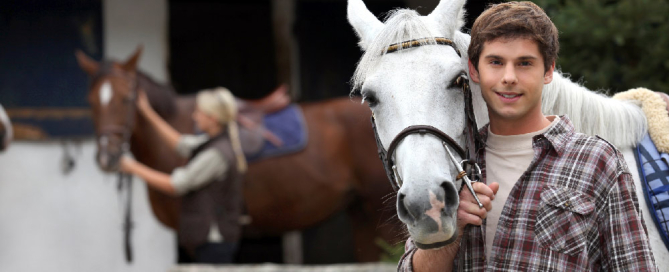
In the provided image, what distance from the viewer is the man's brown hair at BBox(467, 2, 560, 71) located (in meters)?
1.53

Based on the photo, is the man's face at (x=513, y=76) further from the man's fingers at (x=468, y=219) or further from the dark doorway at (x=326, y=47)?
the dark doorway at (x=326, y=47)

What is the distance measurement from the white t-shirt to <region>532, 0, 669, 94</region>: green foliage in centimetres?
219

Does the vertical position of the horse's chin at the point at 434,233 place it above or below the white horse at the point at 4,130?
above

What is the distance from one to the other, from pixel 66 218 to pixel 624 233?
5402 mm

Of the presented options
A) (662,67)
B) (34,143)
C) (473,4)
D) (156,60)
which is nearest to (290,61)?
(156,60)

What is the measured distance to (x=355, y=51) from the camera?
23.5 ft

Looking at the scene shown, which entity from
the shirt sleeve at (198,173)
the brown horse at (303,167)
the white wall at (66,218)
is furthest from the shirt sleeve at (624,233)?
the white wall at (66,218)

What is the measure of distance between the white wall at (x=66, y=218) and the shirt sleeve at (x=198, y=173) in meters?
1.39

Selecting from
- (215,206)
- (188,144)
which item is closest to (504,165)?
(215,206)

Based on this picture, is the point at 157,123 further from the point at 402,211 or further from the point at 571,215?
the point at 571,215

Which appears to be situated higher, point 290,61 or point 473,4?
point 473,4

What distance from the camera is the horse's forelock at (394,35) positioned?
175cm

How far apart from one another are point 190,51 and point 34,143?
1945mm

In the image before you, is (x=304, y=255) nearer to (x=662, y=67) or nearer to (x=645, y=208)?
(x=662, y=67)
